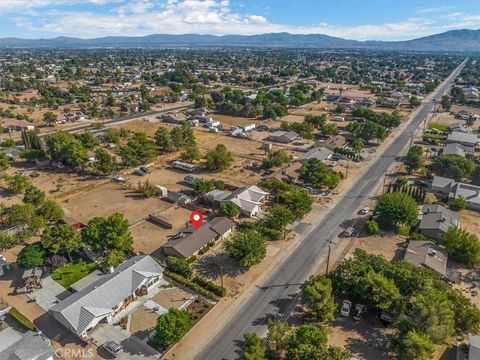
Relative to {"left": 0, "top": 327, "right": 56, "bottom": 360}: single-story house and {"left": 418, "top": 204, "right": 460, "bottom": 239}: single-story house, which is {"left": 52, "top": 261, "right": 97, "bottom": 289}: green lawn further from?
{"left": 418, "top": 204, "right": 460, "bottom": 239}: single-story house

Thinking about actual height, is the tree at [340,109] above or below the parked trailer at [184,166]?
above

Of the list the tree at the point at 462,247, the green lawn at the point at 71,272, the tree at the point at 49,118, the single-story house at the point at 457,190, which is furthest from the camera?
the tree at the point at 49,118

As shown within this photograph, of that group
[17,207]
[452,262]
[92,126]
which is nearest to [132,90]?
[92,126]

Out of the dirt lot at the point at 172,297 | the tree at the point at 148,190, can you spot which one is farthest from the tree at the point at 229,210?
the dirt lot at the point at 172,297

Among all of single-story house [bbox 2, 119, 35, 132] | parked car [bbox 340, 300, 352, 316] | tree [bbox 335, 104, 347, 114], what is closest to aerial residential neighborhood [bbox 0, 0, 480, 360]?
parked car [bbox 340, 300, 352, 316]

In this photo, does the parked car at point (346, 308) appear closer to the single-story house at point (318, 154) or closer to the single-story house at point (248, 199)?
the single-story house at point (248, 199)

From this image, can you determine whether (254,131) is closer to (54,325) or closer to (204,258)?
(204,258)
